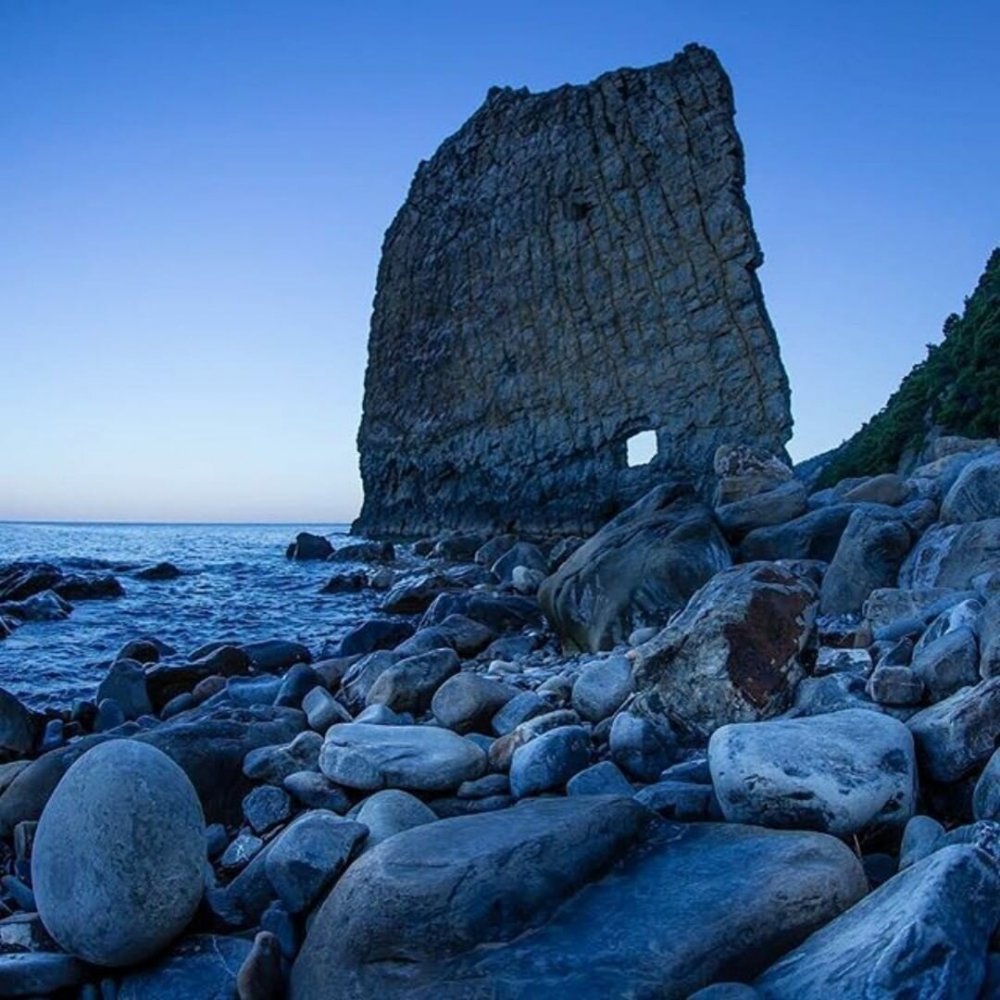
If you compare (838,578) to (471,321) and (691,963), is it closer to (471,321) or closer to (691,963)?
(691,963)

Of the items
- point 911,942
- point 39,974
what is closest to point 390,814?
point 39,974

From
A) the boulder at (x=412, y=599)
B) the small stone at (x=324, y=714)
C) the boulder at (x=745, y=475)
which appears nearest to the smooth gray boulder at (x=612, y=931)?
the small stone at (x=324, y=714)

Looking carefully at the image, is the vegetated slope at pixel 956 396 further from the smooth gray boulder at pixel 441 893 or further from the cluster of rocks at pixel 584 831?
the smooth gray boulder at pixel 441 893

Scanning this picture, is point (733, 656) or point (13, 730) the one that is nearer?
point (733, 656)

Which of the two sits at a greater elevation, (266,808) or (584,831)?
(584,831)

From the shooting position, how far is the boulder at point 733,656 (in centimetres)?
428

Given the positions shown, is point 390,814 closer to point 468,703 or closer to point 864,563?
point 468,703

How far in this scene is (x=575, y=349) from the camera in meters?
34.3

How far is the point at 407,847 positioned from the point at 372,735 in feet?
4.97

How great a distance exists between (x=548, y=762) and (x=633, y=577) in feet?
13.2

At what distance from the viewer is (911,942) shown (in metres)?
2.02

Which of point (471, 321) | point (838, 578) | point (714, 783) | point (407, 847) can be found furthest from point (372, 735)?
point (471, 321)

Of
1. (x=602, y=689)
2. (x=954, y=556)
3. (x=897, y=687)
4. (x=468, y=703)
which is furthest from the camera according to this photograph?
(x=954, y=556)

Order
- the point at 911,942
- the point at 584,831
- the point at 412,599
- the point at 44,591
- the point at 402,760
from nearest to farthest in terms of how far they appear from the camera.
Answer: the point at 911,942 < the point at 584,831 < the point at 402,760 < the point at 412,599 < the point at 44,591
